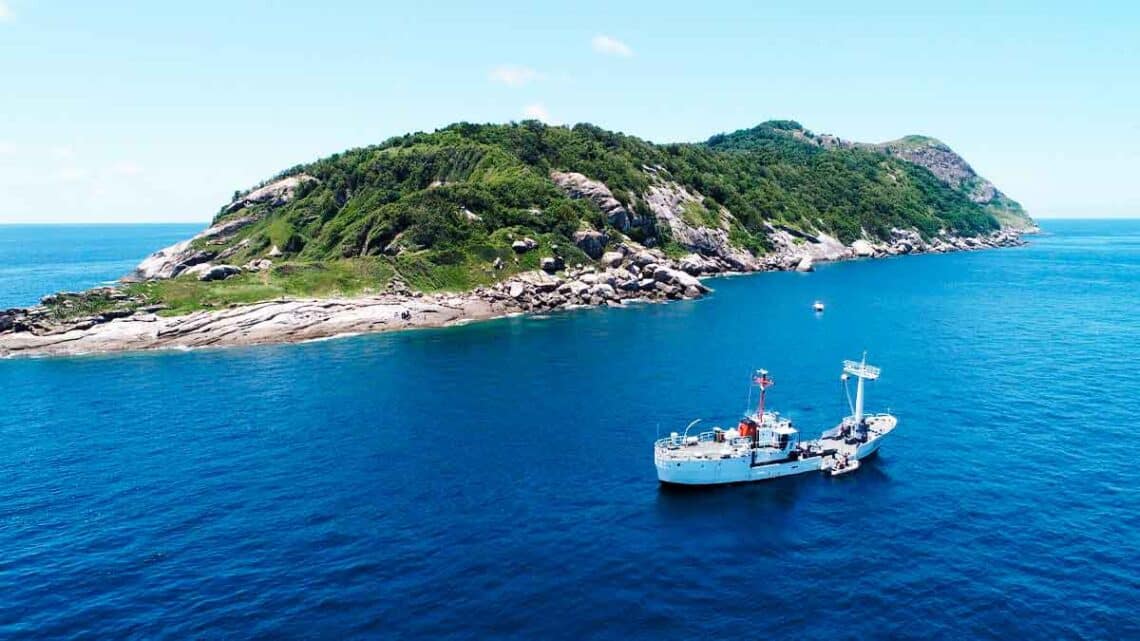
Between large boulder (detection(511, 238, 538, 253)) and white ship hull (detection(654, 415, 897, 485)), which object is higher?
large boulder (detection(511, 238, 538, 253))

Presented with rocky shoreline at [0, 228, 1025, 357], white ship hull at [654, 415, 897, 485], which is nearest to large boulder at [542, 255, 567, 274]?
rocky shoreline at [0, 228, 1025, 357]

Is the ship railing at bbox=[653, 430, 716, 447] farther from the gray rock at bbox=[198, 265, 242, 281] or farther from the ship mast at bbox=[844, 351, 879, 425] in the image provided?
the gray rock at bbox=[198, 265, 242, 281]

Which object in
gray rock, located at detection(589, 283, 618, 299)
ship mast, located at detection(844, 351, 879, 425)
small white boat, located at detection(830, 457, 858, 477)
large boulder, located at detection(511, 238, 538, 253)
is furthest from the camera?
large boulder, located at detection(511, 238, 538, 253)

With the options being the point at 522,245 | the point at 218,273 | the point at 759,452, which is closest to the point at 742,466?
the point at 759,452

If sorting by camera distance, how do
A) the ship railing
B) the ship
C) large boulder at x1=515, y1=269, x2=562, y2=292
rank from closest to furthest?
the ship → the ship railing → large boulder at x1=515, y1=269, x2=562, y2=292

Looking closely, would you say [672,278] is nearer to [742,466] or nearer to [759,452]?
[759,452]

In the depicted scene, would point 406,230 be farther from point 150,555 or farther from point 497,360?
point 150,555

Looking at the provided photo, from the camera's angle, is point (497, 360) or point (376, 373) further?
point (497, 360)

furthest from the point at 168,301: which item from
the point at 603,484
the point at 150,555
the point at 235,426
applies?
the point at 603,484
